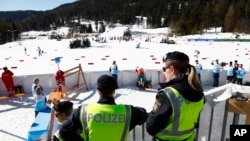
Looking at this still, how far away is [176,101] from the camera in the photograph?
217cm

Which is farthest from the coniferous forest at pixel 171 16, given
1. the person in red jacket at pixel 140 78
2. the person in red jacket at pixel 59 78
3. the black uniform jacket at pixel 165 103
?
the black uniform jacket at pixel 165 103

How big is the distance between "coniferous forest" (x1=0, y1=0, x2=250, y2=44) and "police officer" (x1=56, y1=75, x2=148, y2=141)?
213ft

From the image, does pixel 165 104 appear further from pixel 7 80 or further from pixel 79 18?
pixel 79 18

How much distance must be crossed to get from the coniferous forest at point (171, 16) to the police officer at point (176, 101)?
64582 millimetres

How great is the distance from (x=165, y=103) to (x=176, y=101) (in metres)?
0.10

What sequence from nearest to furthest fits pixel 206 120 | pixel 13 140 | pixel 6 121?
pixel 206 120 → pixel 13 140 → pixel 6 121

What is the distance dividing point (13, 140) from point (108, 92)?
235 inches

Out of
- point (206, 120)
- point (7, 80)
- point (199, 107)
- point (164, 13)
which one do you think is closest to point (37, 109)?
point (7, 80)

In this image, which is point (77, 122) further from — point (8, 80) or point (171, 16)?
point (171, 16)

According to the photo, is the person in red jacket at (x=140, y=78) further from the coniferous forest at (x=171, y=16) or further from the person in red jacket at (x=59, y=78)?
the coniferous forest at (x=171, y=16)

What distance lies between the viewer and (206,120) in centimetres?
332

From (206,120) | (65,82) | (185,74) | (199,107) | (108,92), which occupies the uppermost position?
(185,74)

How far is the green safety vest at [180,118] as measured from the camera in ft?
7.15

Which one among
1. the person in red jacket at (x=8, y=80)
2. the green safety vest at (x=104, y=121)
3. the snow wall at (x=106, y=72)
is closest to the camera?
the green safety vest at (x=104, y=121)
